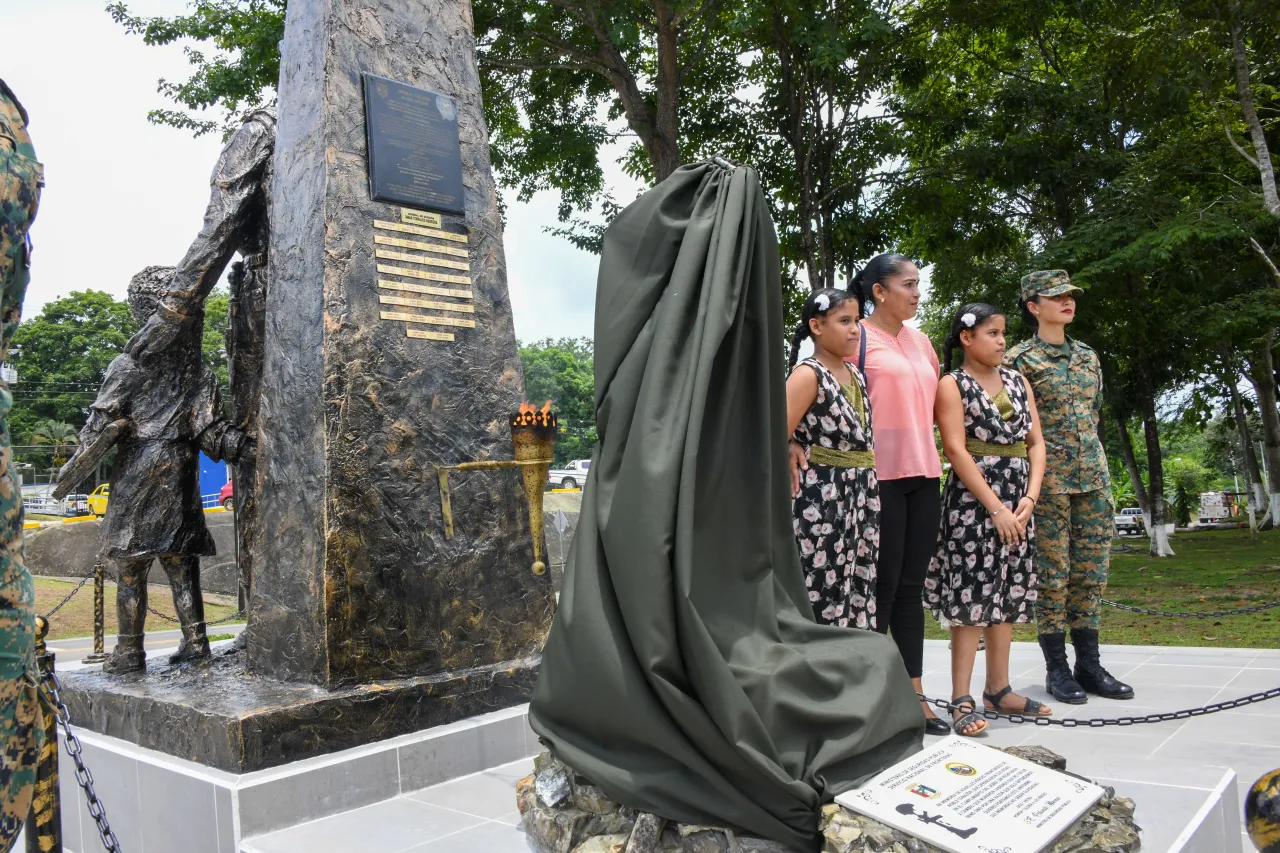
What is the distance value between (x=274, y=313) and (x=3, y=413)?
8.67 feet

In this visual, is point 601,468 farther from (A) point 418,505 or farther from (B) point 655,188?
(A) point 418,505

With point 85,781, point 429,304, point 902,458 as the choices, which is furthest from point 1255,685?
point 85,781

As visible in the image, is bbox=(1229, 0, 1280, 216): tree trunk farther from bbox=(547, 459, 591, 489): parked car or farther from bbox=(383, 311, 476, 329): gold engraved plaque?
bbox=(547, 459, 591, 489): parked car

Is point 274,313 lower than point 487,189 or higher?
lower

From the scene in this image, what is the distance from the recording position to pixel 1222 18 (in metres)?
11.9

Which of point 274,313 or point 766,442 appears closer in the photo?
point 766,442

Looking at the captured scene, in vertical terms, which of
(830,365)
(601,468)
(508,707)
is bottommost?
(508,707)

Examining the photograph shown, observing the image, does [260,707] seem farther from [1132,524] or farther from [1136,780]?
[1132,524]

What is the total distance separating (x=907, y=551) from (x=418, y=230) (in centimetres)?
251

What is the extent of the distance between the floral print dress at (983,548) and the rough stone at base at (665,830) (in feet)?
5.76

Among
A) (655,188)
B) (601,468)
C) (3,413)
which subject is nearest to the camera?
(3,413)

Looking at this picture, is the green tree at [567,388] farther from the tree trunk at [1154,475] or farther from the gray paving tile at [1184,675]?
the tree trunk at [1154,475]

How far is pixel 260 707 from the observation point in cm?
342

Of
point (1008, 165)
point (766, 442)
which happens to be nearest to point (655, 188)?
point (766, 442)
